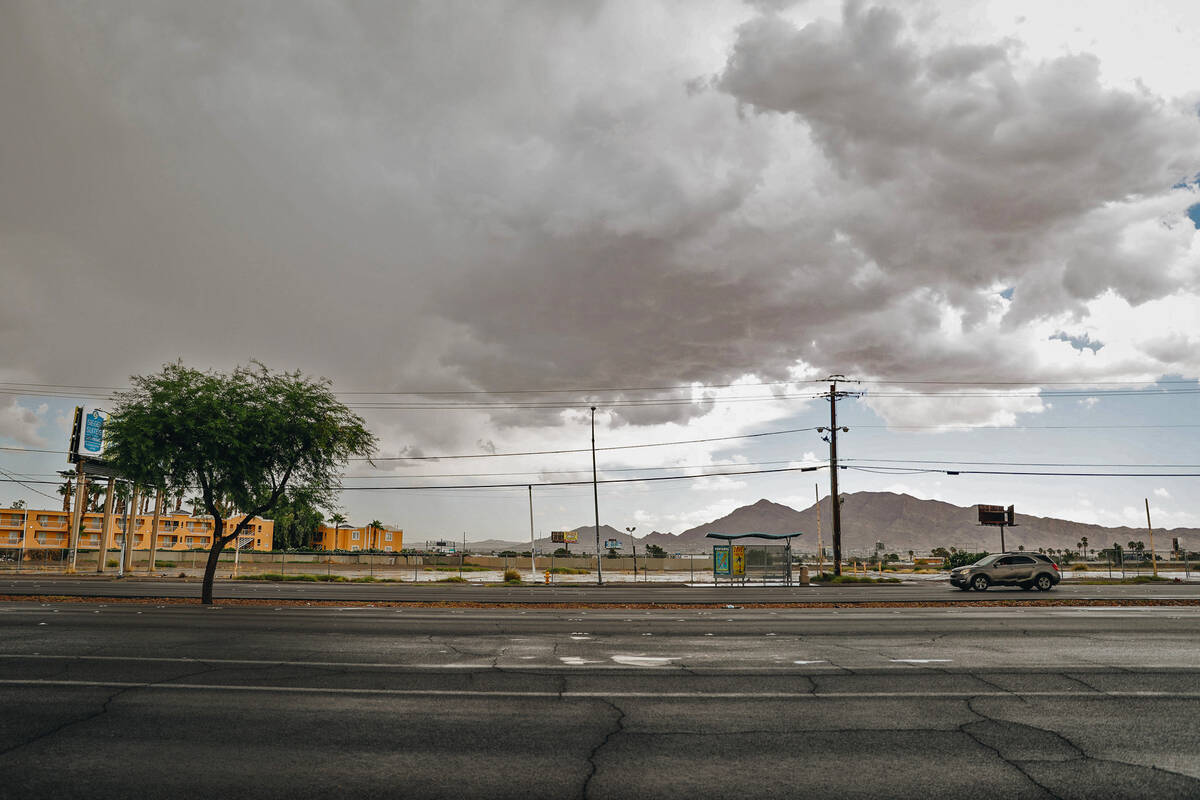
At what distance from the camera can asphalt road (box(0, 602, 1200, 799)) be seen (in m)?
6.40

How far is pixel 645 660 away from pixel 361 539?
171021mm

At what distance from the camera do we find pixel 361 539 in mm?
170750

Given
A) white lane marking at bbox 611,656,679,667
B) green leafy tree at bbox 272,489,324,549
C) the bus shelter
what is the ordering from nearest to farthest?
white lane marking at bbox 611,656,679,667 < green leafy tree at bbox 272,489,324,549 < the bus shelter

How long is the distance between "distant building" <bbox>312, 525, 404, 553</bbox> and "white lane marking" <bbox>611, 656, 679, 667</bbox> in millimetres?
149442

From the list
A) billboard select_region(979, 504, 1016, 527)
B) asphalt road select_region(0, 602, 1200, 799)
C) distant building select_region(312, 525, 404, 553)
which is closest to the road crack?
asphalt road select_region(0, 602, 1200, 799)

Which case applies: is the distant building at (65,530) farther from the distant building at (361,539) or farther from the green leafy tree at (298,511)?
the green leafy tree at (298,511)

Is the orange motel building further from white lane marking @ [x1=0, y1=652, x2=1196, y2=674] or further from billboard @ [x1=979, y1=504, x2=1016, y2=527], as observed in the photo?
white lane marking @ [x1=0, y1=652, x2=1196, y2=674]

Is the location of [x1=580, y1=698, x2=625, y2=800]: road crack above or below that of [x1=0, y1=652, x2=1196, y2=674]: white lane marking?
above

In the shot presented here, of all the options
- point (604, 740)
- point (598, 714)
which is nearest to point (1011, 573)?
point (598, 714)

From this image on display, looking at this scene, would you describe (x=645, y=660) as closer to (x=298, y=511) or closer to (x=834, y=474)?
(x=298, y=511)

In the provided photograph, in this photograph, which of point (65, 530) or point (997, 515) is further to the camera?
point (65, 530)

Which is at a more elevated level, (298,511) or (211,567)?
(298,511)

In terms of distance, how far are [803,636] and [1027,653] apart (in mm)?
4532

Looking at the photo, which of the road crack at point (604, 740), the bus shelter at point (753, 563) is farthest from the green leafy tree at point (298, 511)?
the bus shelter at point (753, 563)
